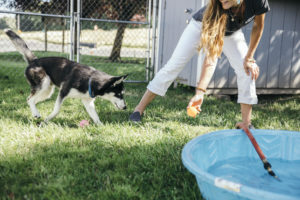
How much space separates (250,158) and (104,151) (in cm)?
116

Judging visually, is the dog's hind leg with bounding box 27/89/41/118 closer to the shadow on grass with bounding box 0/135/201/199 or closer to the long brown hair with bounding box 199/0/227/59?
the shadow on grass with bounding box 0/135/201/199

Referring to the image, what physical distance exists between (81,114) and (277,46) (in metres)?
3.91

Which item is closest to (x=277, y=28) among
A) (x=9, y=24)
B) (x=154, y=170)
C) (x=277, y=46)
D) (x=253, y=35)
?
(x=277, y=46)

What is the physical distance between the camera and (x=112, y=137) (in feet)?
9.10

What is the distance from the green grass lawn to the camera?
1890 mm

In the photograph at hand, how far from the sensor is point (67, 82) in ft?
11.4

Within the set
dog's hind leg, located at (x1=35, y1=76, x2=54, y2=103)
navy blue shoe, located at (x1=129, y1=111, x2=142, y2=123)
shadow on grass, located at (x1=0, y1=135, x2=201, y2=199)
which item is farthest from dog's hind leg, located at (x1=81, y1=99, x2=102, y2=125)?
shadow on grass, located at (x1=0, y1=135, x2=201, y2=199)

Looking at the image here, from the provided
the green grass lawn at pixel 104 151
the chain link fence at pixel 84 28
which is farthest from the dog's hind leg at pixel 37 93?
the chain link fence at pixel 84 28

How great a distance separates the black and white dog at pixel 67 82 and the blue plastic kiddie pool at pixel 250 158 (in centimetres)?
150

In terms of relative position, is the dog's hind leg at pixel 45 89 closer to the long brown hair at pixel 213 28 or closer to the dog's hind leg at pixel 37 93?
the dog's hind leg at pixel 37 93

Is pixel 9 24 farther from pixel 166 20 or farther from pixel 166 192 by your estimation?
pixel 166 192

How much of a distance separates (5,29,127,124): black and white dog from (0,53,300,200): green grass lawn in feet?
0.63

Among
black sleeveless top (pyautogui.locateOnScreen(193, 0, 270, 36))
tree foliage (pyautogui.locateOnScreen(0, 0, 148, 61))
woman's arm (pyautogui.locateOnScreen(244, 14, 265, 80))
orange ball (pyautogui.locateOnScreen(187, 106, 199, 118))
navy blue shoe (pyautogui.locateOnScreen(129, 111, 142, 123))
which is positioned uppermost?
tree foliage (pyautogui.locateOnScreen(0, 0, 148, 61))

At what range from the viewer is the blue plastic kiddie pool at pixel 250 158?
2.05 meters
